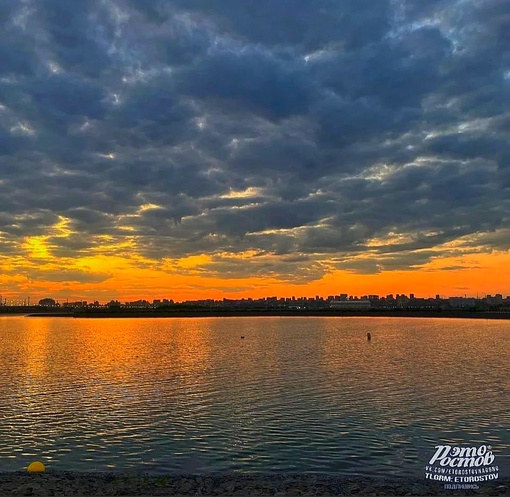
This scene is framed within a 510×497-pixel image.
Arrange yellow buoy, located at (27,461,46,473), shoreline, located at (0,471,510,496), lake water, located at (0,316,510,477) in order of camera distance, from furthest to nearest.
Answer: lake water, located at (0,316,510,477) → yellow buoy, located at (27,461,46,473) → shoreline, located at (0,471,510,496)

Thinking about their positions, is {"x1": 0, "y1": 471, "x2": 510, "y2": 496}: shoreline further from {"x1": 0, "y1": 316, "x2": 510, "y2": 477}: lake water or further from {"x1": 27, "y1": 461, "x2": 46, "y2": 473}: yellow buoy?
{"x1": 0, "y1": 316, "x2": 510, "y2": 477}: lake water

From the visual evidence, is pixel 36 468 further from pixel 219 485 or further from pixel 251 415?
pixel 251 415

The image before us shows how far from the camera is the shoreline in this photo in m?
19.0

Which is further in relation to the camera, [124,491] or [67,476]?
[67,476]

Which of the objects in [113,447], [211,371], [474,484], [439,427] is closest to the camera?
[474,484]

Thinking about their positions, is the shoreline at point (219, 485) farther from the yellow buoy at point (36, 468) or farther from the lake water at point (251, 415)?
the lake water at point (251, 415)

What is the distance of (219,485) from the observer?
2025 centimetres

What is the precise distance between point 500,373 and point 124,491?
47258 mm

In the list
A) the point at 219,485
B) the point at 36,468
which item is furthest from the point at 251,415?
the point at 36,468

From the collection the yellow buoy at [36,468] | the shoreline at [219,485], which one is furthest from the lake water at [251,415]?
the shoreline at [219,485]

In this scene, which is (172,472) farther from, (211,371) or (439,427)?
(211,371)

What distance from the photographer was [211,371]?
194 feet

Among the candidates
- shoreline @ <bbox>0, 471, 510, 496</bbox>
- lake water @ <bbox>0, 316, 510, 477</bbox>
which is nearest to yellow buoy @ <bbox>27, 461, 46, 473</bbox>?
shoreline @ <bbox>0, 471, 510, 496</bbox>

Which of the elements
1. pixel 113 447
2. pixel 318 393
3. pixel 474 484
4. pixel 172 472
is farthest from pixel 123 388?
pixel 474 484
